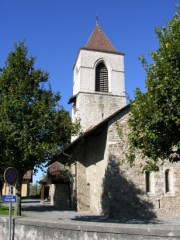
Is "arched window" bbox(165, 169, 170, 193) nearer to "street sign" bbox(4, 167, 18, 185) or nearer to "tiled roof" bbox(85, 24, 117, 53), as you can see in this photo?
"street sign" bbox(4, 167, 18, 185)

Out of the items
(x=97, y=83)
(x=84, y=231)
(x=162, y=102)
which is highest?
(x=97, y=83)

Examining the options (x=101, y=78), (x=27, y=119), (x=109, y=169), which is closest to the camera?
(x=27, y=119)

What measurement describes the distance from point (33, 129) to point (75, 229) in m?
7.32

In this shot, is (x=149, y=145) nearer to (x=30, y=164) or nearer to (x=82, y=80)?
(x=30, y=164)

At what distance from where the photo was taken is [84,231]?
7.34 m

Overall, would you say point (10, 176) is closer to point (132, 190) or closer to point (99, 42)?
point (132, 190)

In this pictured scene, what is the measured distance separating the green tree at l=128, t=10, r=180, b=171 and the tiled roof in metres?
21.2

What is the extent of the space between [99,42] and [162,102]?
23.9m

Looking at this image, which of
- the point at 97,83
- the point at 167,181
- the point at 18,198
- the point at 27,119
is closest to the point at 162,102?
the point at 27,119

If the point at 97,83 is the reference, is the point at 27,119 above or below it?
below

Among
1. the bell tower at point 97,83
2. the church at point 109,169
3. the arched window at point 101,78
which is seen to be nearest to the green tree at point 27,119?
the church at point 109,169

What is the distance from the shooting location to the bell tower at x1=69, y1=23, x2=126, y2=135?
2862cm

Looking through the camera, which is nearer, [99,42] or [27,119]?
[27,119]

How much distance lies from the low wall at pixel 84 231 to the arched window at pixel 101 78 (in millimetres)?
21685
